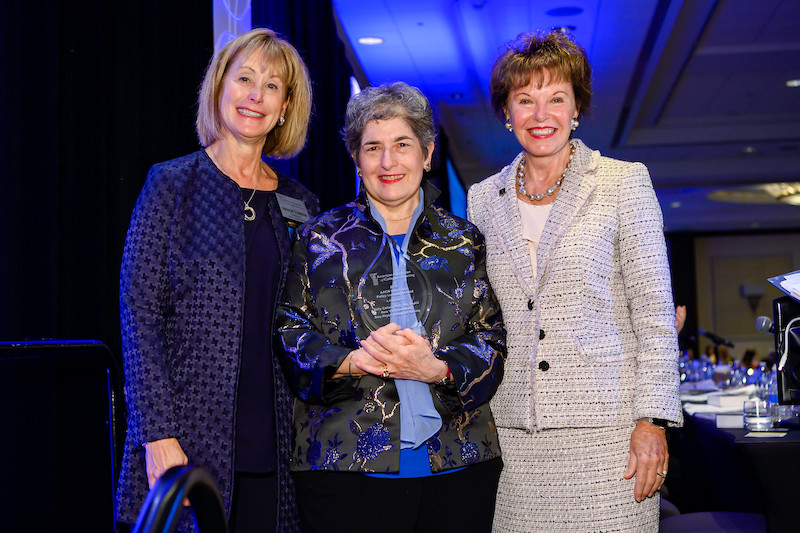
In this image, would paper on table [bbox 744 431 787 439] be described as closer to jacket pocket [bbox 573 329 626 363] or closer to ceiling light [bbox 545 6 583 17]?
jacket pocket [bbox 573 329 626 363]

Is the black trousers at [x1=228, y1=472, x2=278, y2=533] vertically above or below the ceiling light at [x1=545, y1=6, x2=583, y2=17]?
below

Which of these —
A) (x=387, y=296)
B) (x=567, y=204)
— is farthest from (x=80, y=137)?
(x=567, y=204)

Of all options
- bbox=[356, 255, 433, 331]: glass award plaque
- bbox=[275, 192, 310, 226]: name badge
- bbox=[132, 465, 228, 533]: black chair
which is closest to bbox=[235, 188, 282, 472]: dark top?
bbox=[275, 192, 310, 226]: name badge

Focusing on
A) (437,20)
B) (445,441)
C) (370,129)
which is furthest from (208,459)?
(437,20)

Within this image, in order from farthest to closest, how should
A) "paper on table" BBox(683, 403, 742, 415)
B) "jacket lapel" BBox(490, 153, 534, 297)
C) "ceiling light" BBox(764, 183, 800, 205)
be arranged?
"ceiling light" BBox(764, 183, 800, 205) < "paper on table" BBox(683, 403, 742, 415) < "jacket lapel" BBox(490, 153, 534, 297)

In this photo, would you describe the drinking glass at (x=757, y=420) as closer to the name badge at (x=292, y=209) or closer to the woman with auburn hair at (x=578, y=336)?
the woman with auburn hair at (x=578, y=336)

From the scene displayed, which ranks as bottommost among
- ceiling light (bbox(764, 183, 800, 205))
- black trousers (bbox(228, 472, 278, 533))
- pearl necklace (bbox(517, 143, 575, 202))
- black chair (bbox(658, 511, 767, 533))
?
black chair (bbox(658, 511, 767, 533))

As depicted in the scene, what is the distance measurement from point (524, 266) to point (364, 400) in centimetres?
57

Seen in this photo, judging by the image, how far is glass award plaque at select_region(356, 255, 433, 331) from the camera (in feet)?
5.74

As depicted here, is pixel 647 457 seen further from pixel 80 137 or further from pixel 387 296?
pixel 80 137

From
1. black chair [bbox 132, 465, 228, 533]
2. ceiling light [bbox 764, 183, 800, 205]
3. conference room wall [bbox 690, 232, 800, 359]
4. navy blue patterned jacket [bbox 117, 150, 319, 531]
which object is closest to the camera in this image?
black chair [bbox 132, 465, 228, 533]

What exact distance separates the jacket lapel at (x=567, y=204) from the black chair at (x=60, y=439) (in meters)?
1.18

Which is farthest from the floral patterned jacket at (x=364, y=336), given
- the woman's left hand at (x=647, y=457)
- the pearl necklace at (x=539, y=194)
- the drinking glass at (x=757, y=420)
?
the drinking glass at (x=757, y=420)

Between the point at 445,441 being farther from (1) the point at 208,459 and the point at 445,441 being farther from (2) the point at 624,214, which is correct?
(2) the point at 624,214
